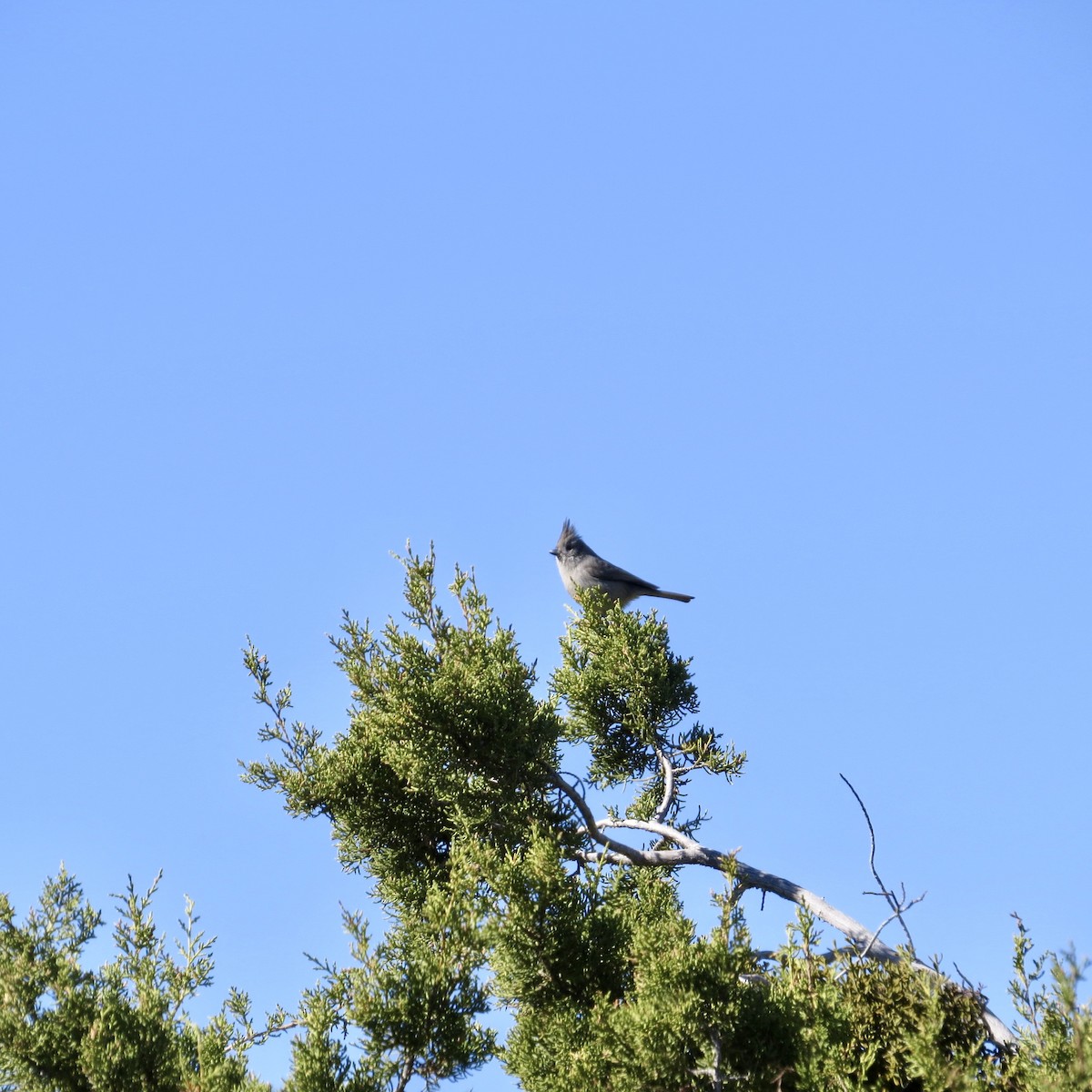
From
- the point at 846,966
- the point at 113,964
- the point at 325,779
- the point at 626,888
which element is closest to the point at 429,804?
the point at 325,779

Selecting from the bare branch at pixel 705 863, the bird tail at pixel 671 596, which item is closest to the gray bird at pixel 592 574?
the bird tail at pixel 671 596

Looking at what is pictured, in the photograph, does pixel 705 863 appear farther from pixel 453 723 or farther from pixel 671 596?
pixel 671 596

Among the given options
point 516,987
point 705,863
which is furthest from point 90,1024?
point 705,863

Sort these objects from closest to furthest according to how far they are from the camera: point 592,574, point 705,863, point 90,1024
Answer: point 90,1024 → point 705,863 → point 592,574

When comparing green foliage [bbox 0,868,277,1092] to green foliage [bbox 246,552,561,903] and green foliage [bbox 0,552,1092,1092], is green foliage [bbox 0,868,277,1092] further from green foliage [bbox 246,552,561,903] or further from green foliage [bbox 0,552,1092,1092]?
green foliage [bbox 246,552,561,903]

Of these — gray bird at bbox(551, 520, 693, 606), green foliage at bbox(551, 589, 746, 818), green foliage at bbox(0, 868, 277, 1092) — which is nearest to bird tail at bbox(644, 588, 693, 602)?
gray bird at bbox(551, 520, 693, 606)

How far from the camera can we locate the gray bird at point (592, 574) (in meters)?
11.1

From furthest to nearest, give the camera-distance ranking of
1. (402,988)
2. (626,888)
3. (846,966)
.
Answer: (626,888) → (846,966) → (402,988)

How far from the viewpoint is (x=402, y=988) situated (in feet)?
16.1

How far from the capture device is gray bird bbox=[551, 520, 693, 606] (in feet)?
36.3

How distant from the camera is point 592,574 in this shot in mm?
11062

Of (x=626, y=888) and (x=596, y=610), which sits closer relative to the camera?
(x=626, y=888)

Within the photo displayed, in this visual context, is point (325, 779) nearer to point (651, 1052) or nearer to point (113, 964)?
point (113, 964)

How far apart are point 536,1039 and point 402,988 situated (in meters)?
0.74
